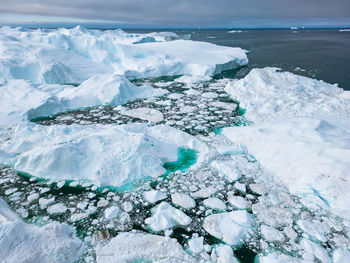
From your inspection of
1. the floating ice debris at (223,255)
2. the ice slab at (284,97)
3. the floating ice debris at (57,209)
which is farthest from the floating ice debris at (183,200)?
the ice slab at (284,97)

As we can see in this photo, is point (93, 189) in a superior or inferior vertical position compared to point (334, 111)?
inferior

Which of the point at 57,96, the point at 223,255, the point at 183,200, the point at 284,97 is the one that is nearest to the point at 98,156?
the point at 183,200

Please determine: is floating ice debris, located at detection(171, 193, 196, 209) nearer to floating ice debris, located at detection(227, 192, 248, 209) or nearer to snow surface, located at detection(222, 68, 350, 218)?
floating ice debris, located at detection(227, 192, 248, 209)

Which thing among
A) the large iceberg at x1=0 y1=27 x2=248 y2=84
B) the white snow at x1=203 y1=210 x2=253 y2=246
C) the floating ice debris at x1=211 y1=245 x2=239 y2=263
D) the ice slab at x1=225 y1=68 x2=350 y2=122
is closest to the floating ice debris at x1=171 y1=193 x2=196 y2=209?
the white snow at x1=203 y1=210 x2=253 y2=246

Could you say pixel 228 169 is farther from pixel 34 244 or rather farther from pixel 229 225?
pixel 34 244

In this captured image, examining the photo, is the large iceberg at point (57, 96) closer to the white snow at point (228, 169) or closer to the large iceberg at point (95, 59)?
the large iceberg at point (95, 59)

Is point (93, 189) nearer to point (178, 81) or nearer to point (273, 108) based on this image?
point (273, 108)

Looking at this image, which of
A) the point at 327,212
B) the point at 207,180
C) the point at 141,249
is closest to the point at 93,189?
the point at 141,249
